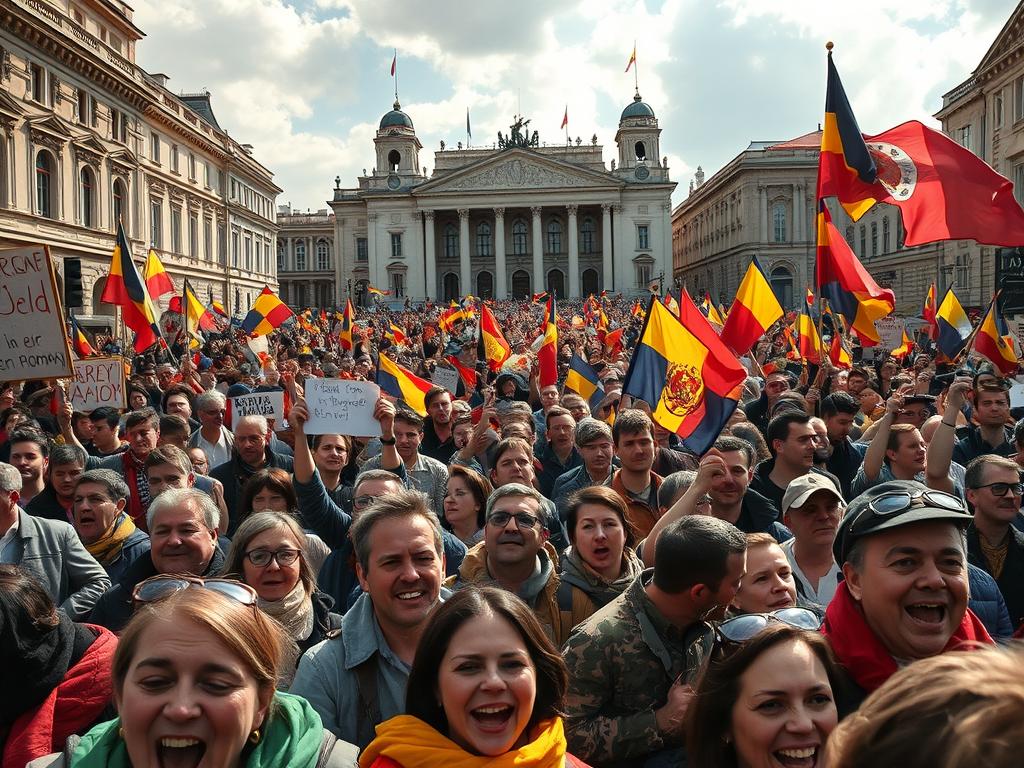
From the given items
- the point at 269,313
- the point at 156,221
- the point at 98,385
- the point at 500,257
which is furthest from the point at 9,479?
the point at 500,257

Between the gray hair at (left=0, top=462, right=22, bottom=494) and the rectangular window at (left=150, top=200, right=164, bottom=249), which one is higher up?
the rectangular window at (left=150, top=200, right=164, bottom=249)

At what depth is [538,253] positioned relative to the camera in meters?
70.3

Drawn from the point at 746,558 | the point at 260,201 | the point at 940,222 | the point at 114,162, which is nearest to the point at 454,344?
the point at 940,222

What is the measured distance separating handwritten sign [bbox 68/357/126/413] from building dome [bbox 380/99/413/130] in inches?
2777

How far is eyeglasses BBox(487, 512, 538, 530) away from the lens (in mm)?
3620

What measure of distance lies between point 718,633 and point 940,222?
19.5 ft

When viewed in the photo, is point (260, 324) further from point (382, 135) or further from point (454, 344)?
point (382, 135)

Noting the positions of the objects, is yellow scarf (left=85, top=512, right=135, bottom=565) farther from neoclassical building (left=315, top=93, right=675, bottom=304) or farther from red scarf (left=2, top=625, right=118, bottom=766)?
neoclassical building (left=315, top=93, right=675, bottom=304)

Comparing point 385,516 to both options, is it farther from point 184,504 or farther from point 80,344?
point 80,344

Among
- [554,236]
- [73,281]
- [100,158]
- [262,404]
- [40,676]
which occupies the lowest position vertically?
[40,676]

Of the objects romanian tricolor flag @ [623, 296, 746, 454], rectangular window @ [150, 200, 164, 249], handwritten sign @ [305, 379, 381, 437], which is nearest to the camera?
handwritten sign @ [305, 379, 381, 437]

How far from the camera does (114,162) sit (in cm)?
3538

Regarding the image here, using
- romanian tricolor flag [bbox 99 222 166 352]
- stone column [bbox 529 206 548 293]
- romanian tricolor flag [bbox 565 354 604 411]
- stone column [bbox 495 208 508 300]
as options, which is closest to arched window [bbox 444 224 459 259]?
stone column [bbox 495 208 508 300]

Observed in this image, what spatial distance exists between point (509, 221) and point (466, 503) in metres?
71.3
